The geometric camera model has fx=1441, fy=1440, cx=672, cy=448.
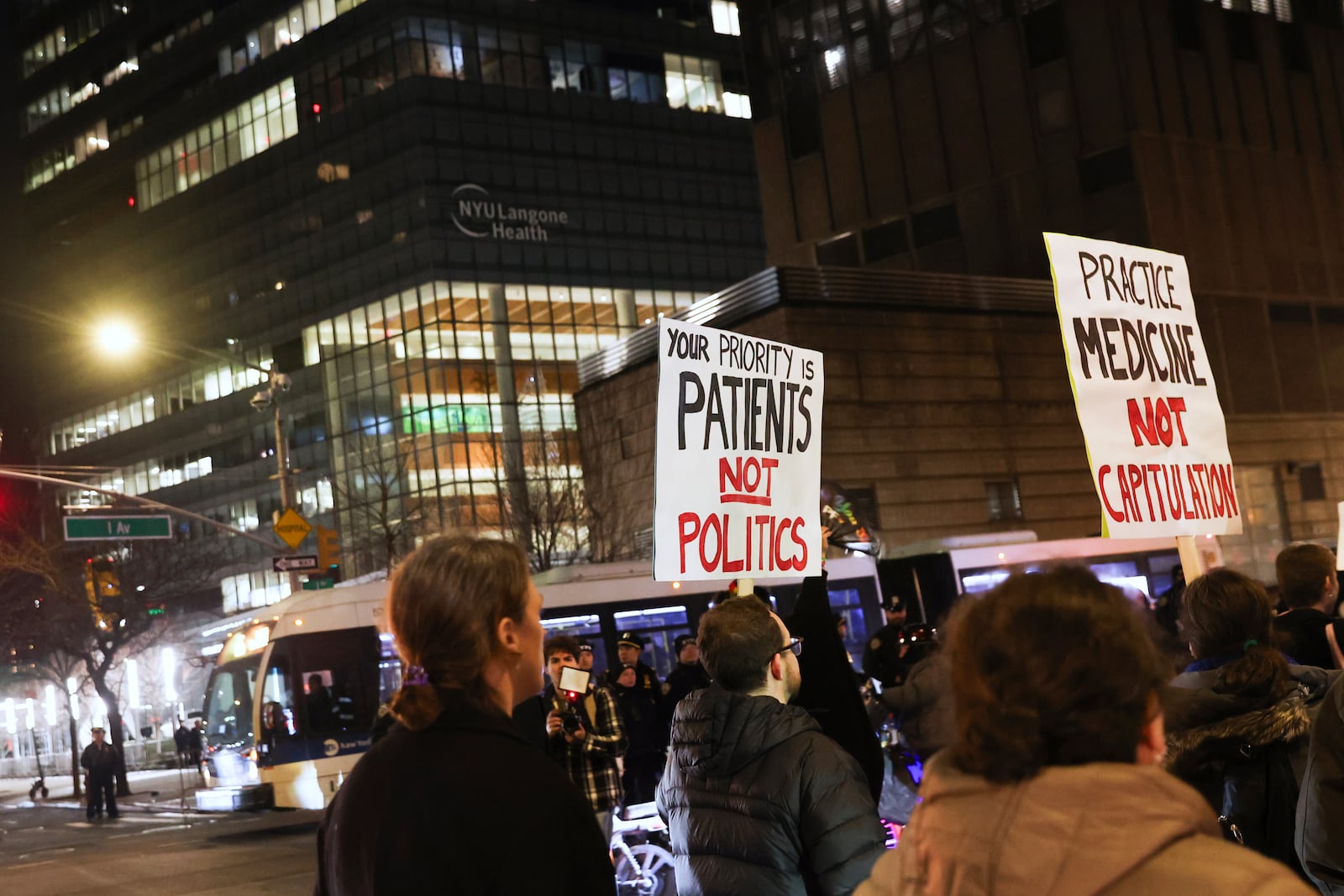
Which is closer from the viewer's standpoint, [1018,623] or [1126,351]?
[1018,623]

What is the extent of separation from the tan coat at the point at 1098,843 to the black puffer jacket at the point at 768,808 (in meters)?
2.08

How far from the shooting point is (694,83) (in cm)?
7844

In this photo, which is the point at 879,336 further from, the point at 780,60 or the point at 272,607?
the point at 272,607

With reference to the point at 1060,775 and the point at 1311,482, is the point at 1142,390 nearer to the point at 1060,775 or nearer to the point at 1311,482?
the point at 1060,775

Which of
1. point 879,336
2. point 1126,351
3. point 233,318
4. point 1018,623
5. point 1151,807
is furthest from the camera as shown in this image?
point 233,318

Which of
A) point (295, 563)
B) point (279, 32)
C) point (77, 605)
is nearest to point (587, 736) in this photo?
point (295, 563)

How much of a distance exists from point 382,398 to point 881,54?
2933 centimetres

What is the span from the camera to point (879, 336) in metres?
39.4

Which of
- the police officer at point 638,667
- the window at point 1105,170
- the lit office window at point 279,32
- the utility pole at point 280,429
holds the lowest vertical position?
the police officer at point 638,667

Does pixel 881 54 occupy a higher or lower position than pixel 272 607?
higher

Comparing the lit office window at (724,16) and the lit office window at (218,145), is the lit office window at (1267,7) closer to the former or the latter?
the lit office window at (724,16)

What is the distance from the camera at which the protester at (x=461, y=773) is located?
2.46 meters

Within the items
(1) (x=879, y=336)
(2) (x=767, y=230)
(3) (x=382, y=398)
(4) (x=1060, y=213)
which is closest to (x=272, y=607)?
(1) (x=879, y=336)

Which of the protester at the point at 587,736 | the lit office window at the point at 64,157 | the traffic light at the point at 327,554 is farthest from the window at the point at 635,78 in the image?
the protester at the point at 587,736
